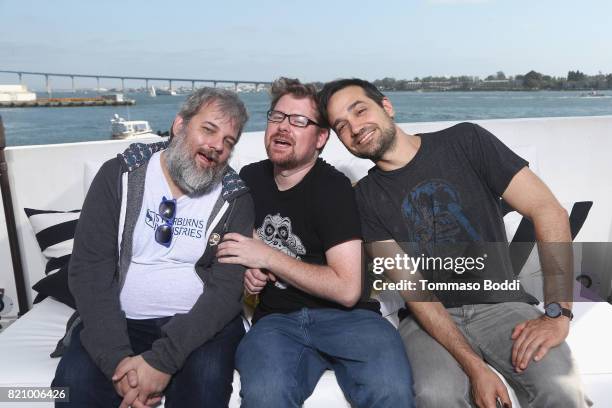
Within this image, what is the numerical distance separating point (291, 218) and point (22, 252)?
205 cm

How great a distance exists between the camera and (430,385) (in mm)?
1684

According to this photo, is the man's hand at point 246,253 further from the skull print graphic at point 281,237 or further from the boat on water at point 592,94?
the boat on water at point 592,94

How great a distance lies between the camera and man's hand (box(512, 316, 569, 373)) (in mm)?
1712

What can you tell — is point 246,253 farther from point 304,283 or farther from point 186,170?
point 186,170

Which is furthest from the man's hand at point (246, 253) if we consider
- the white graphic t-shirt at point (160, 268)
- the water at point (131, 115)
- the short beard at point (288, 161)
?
the water at point (131, 115)

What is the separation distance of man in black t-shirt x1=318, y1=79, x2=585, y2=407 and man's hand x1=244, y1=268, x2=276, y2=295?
17.8 inches

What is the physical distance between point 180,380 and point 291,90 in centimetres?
123

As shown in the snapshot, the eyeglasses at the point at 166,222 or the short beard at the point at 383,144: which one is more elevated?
the short beard at the point at 383,144

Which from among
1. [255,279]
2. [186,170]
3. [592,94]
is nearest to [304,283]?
[255,279]

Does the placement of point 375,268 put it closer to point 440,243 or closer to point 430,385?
point 440,243

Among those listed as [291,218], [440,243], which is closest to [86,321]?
[291,218]

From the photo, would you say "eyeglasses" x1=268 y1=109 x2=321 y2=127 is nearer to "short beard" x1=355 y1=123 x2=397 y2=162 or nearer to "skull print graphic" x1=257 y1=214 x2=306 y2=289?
"short beard" x1=355 y1=123 x2=397 y2=162

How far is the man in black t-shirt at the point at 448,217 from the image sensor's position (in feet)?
6.07

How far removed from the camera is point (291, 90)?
214 centimetres
